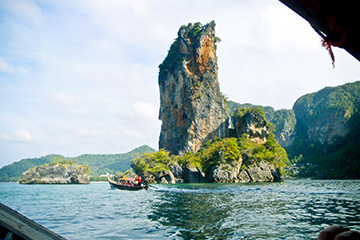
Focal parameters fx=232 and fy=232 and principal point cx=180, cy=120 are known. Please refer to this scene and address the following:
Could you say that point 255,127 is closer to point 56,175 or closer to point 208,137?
point 208,137

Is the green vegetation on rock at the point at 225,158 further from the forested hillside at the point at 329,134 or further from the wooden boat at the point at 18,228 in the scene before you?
the wooden boat at the point at 18,228

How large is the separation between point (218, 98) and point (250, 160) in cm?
3579

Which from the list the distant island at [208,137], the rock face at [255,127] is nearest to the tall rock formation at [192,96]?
the distant island at [208,137]

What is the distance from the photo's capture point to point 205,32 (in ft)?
322

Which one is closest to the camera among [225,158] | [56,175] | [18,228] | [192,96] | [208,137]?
[18,228]

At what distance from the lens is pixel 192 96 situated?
96188mm

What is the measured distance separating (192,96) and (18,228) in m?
95.0

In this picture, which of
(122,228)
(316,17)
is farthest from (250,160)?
(316,17)

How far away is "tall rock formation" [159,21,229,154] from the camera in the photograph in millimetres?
92688

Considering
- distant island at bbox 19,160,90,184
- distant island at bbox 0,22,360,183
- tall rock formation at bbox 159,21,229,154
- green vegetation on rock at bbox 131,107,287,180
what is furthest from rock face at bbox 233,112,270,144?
distant island at bbox 19,160,90,184

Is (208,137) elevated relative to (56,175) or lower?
elevated

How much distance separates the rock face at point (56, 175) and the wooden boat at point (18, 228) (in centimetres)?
11211

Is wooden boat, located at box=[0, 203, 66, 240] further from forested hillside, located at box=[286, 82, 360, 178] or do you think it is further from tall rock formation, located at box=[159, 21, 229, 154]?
forested hillside, located at box=[286, 82, 360, 178]

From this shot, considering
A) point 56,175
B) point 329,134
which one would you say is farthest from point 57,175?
point 329,134
